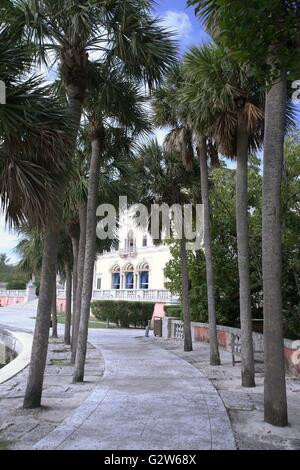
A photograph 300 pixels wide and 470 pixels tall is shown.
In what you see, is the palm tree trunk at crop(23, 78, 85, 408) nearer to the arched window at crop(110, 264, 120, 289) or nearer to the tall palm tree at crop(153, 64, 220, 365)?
the tall palm tree at crop(153, 64, 220, 365)

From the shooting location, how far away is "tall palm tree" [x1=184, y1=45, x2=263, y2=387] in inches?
375

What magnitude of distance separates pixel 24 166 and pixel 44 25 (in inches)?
115

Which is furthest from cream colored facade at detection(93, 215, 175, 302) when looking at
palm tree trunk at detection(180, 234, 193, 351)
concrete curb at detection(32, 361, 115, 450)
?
concrete curb at detection(32, 361, 115, 450)

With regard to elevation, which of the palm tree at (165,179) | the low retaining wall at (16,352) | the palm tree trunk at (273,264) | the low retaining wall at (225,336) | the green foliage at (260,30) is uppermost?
the palm tree at (165,179)

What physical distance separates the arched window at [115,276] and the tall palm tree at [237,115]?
144ft

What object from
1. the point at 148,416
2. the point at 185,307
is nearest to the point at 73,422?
the point at 148,416

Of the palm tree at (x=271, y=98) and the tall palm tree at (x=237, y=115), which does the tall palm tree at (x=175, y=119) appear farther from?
the palm tree at (x=271, y=98)

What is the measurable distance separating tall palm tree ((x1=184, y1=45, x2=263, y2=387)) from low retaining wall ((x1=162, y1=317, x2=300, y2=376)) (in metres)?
1.60

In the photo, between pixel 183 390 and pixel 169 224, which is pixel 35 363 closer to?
pixel 183 390

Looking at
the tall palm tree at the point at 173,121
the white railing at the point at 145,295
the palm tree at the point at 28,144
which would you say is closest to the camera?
the palm tree at the point at 28,144

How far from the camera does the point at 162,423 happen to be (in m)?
6.18

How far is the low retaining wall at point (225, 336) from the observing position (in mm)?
10367

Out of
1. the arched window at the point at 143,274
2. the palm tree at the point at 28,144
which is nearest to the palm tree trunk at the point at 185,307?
the palm tree at the point at 28,144

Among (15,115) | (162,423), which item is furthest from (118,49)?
(162,423)
